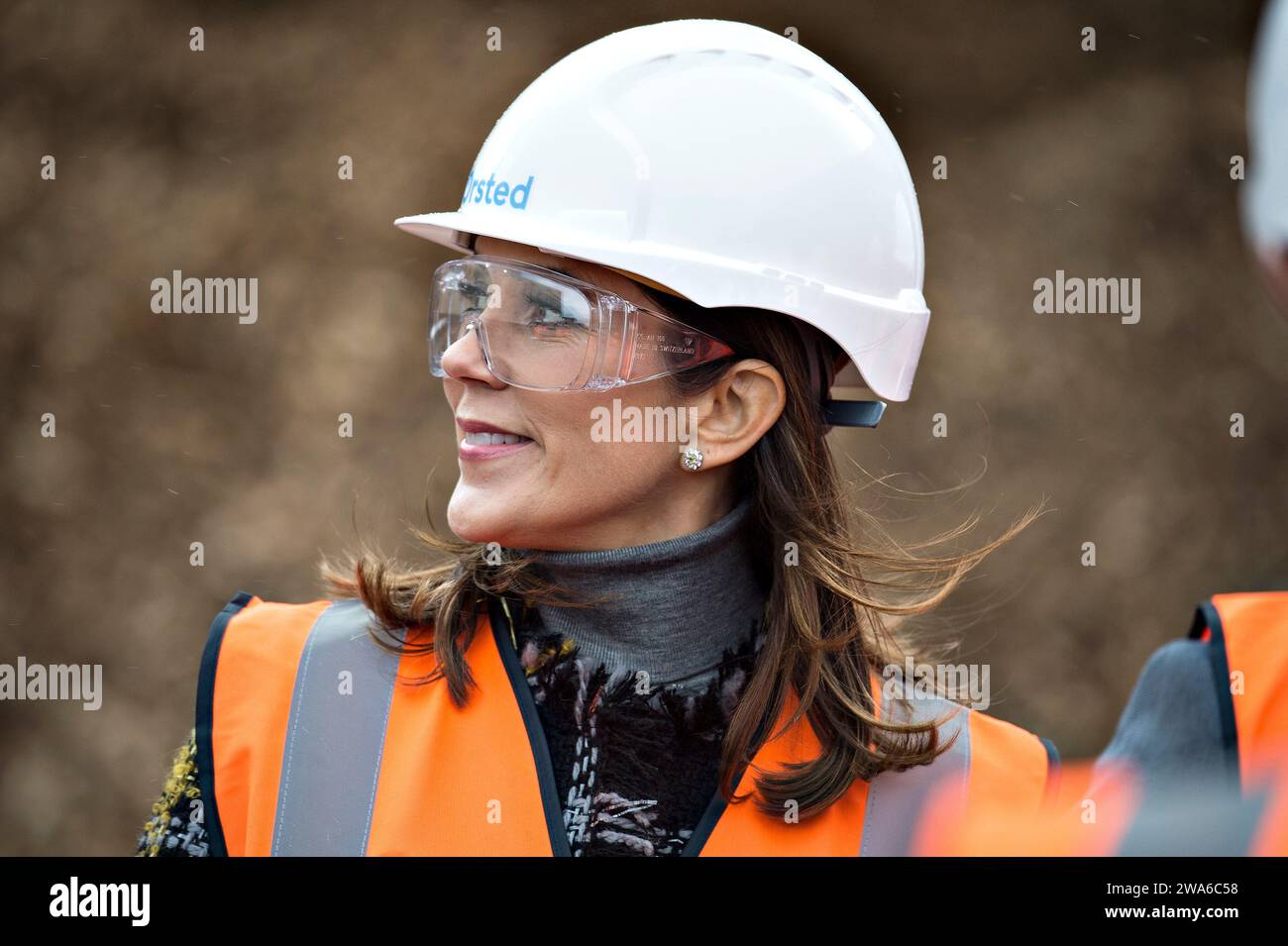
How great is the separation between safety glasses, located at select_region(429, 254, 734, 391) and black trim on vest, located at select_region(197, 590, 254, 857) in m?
0.68

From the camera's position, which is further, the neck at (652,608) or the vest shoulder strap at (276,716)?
the neck at (652,608)

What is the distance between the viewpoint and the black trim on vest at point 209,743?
2.29m

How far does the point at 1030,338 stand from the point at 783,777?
4.79 meters

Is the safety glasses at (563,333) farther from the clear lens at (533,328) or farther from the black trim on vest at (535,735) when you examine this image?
the black trim on vest at (535,735)

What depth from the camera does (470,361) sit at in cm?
246

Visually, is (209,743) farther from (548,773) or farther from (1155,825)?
(1155,825)

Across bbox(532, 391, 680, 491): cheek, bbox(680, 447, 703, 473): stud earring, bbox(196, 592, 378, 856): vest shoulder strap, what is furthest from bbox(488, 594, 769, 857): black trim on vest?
bbox(680, 447, 703, 473): stud earring

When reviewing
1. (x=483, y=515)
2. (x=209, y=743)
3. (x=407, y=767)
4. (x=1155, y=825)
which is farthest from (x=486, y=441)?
(x=1155, y=825)

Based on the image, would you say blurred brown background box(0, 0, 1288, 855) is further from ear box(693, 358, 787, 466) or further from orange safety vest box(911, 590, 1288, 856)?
orange safety vest box(911, 590, 1288, 856)

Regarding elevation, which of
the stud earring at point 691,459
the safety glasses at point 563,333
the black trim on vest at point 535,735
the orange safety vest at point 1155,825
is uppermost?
the safety glasses at point 563,333

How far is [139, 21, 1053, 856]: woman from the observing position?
2.35m

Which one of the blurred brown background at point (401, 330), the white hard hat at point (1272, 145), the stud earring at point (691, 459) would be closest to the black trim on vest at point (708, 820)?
the stud earring at point (691, 459)

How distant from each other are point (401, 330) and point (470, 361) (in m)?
4.10

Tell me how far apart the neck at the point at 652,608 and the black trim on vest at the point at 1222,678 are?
88 cm
